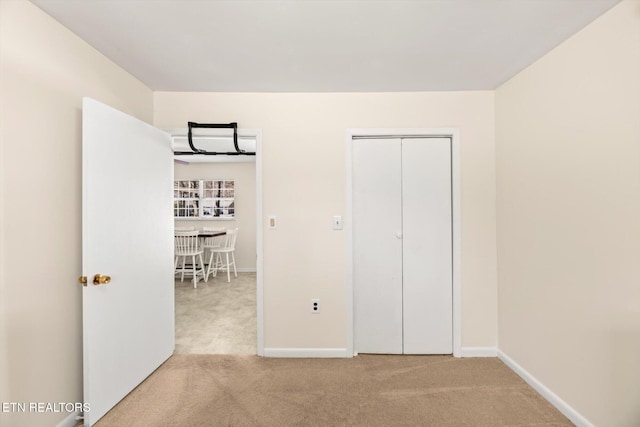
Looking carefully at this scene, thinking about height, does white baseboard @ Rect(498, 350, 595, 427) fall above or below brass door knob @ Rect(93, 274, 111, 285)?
below

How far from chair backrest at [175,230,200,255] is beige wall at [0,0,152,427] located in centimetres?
343

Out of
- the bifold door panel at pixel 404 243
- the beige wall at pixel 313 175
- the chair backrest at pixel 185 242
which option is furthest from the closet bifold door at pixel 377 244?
the chair backrest at pixel 185 242

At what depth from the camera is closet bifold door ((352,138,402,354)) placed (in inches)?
99.2

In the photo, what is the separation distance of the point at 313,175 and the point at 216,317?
2326mm

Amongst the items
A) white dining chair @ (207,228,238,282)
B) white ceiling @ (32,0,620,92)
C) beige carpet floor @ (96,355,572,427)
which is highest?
white ceiling @ (32,0,620,92)

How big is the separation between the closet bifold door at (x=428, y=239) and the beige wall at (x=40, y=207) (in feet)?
8.08

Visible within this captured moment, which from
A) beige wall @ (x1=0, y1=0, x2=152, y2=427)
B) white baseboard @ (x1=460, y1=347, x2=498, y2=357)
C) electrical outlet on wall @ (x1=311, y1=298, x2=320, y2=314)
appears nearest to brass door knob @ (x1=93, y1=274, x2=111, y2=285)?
beige wall @ (x1=0, y1=0, x2=152, y2=427)

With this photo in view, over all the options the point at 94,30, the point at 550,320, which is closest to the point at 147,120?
the point at 94,30

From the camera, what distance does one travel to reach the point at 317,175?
2502 mm

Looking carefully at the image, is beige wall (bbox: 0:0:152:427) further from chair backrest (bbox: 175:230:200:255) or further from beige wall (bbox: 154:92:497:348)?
chair backrest (bbox: 175:230:200:255)

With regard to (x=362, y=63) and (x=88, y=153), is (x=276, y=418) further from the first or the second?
(x=362, y=63)

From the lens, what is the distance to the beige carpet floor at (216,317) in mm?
2698

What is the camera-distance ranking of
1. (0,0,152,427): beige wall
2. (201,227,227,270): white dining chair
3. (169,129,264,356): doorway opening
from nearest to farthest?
(0,0,152,427): beige wall → (169,129,264,356): doorway opening → (201,227,227,270): white dining chair

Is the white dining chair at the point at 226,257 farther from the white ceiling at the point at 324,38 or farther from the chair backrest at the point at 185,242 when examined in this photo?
the white ceiling at the point at 324,38
